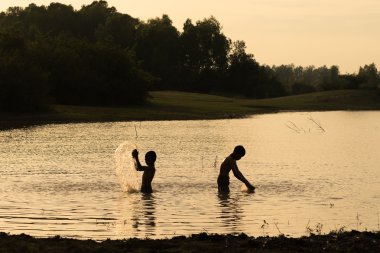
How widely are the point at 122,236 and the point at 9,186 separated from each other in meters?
13.5

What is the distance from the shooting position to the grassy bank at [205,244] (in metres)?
17.9

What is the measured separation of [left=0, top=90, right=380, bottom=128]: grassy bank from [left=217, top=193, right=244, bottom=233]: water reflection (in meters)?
50.3

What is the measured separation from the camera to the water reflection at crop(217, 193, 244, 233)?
2384 cm

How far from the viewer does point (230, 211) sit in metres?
26.9

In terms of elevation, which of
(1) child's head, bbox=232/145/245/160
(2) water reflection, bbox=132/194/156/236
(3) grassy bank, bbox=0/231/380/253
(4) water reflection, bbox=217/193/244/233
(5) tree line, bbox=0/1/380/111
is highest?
(5) tree line, bbox=0/1/380/111

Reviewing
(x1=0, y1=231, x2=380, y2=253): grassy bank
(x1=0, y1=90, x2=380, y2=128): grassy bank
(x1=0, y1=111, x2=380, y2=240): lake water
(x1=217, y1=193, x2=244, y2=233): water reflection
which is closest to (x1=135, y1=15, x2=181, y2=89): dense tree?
(x1=0, y1=90, x2=380, y2=128): grassy bank

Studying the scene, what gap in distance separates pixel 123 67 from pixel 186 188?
8396 cm

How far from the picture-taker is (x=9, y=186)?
33875 millimetres

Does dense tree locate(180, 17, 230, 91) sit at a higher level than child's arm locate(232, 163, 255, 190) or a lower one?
higher

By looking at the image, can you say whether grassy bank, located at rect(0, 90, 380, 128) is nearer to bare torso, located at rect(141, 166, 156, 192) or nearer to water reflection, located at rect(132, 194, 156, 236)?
bare torso, located at rect(141, 166, 156, 192)

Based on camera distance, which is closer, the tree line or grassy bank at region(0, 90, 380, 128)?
grassy bank at region(0, 90, 380, 128)

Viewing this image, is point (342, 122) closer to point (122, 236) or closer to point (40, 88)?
point (40, 88)

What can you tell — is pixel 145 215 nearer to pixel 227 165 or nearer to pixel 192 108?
pixel 227 165

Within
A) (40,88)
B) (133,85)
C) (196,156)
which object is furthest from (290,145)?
(133,85)
